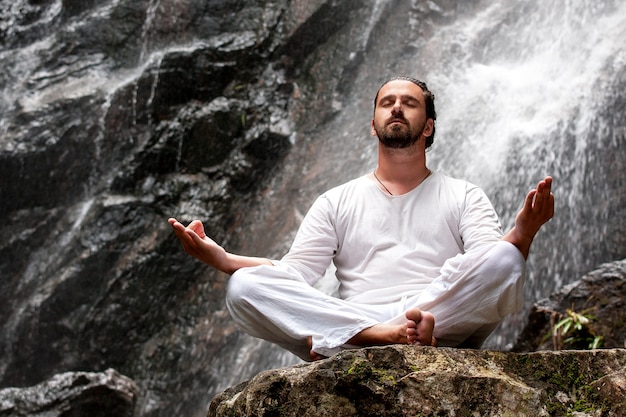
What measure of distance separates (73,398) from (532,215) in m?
4.67

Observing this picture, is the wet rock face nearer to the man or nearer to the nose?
the man

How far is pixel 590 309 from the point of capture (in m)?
5.95

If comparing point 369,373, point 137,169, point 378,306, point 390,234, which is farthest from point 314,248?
point 137,169

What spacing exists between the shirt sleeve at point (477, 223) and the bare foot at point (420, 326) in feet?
1.98

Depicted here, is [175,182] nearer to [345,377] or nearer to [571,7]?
[571,7]

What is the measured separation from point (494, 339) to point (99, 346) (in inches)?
158

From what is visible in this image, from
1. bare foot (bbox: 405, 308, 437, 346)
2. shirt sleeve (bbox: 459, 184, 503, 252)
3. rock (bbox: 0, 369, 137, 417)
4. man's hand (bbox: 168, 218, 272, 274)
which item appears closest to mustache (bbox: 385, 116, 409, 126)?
shirt sleeve (bbox: 459, 184, 503, 252)

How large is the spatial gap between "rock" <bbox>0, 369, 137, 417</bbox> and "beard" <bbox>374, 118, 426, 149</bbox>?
3875mm

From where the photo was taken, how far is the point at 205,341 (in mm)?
8109

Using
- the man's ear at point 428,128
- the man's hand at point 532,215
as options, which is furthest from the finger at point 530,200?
the man's ear at point 428,128

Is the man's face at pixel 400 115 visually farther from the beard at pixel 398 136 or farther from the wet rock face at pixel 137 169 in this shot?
the wet rock face at pixel 137 169

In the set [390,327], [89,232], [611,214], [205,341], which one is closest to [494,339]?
[611,214]

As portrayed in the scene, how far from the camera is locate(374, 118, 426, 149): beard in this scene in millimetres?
3918

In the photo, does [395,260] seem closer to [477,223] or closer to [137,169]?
[477,223]
